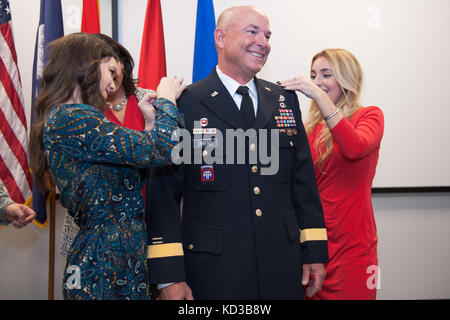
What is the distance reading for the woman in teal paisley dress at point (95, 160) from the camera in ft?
4.29

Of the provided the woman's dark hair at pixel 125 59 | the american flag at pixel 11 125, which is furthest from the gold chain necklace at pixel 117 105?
the american flag at pixel 11 125

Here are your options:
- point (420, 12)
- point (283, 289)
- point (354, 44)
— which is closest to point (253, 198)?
point (283, 289)

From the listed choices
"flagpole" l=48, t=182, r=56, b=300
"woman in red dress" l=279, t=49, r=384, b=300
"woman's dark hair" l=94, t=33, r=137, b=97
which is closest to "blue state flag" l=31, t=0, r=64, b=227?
"flagpole" l=48, t=182, r=56, b=300

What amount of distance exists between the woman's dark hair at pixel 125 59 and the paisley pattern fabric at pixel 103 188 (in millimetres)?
441

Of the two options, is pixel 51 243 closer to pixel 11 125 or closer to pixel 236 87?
pixel 11 125

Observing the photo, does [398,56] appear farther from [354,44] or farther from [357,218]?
[357,218]

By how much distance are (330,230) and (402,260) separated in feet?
5.38

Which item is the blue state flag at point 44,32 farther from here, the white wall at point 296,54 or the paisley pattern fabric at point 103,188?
the paisley pattern fabric at point 103,188

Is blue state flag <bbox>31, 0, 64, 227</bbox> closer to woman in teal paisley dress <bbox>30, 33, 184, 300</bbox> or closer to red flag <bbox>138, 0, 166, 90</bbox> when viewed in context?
red flag <bbox>138, 0, 166, 90</bbox>

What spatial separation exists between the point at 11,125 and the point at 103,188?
5.49 feet

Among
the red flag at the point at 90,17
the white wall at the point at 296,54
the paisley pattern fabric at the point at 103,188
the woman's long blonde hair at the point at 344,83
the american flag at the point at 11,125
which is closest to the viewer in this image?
the paisley pattern fabric at the point at 103,188

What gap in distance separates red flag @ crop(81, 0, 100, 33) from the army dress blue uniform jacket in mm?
1571

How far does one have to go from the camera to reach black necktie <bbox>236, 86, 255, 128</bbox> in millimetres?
1501
